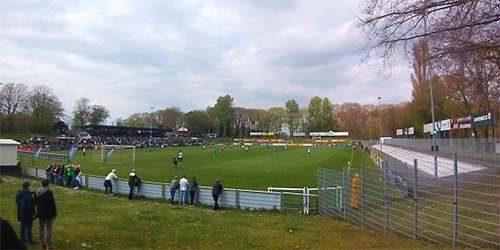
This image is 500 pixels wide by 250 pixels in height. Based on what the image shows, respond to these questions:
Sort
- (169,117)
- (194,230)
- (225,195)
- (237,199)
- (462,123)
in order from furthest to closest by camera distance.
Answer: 1. (169,117)
2. (462,123)
3. (225,195)
4. (237,199)
5. (194,230)

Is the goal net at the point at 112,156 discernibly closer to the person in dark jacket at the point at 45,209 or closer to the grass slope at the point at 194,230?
the grass slope at the point at 194,230

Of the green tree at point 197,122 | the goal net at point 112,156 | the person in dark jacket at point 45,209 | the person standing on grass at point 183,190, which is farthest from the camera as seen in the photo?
the green tree at point 197,122

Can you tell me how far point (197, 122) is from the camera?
153125 mm

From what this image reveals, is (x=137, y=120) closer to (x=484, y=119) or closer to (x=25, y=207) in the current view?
(x=484, y=119)

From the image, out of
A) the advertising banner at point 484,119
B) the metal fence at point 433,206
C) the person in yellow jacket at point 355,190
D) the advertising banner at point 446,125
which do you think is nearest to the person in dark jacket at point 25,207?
the metal fence at point 433,206

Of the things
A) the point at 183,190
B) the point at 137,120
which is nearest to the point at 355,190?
the point at 183,190

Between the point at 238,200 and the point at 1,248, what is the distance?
482 inches

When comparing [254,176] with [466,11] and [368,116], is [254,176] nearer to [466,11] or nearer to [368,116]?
[466,11]

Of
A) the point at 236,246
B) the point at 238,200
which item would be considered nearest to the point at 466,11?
the point at 236,246

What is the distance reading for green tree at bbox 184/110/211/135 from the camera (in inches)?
6029

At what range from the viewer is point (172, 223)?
41.5 ft

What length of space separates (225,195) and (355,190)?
20.4ft

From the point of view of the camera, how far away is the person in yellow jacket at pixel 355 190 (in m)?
Answer: 13.1

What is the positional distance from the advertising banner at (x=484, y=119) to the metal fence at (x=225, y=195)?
19.9 metres
